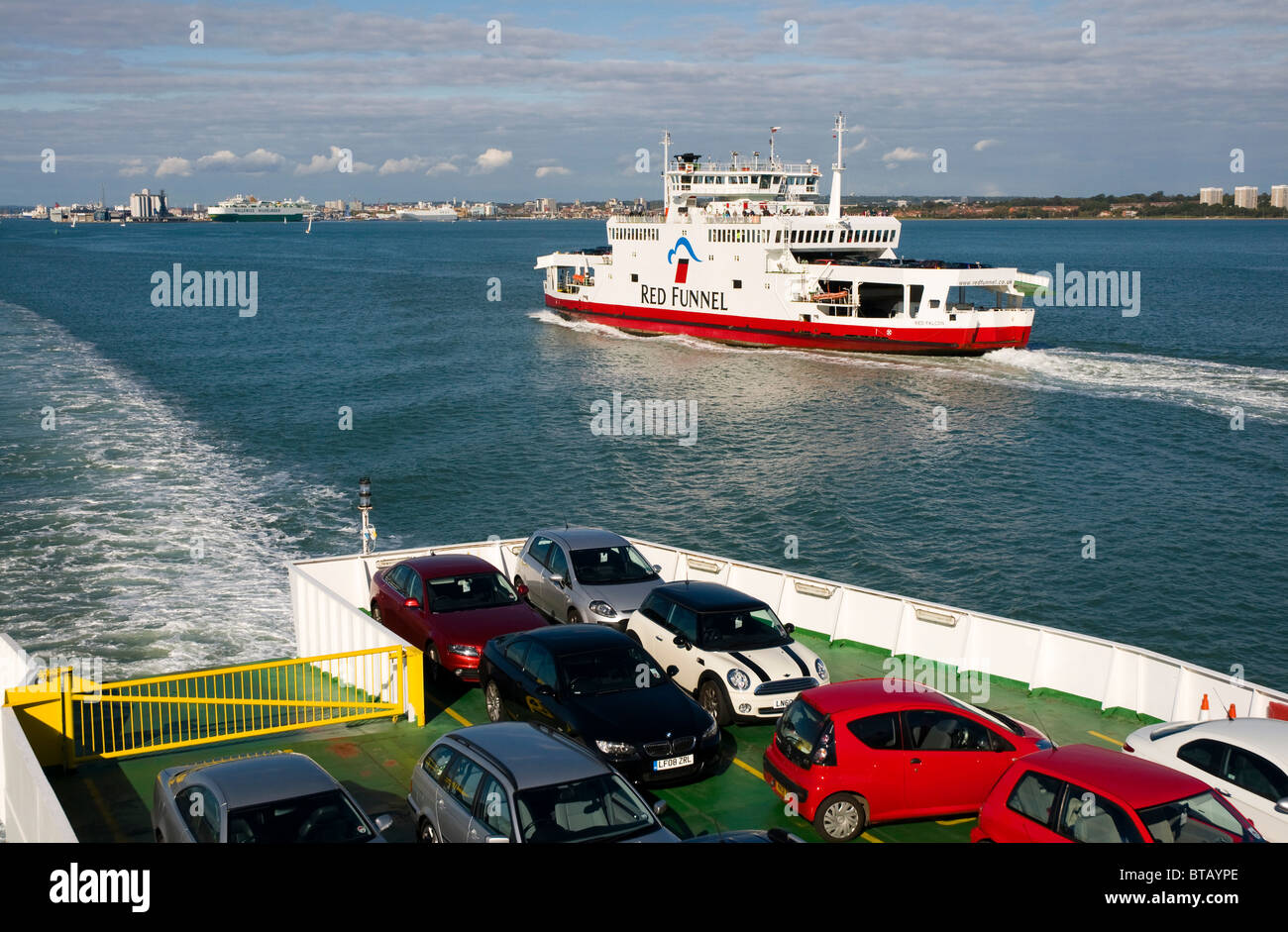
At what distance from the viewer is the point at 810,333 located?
61.5m

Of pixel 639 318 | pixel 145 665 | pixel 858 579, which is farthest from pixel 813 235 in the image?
pixel 145 665

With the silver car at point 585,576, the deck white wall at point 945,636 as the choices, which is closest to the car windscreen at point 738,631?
the silver car at point 585,576

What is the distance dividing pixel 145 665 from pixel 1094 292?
102 m

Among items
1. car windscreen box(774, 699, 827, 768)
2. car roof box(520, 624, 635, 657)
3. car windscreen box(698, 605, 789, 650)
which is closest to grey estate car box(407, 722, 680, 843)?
car windscreen box(774, 699, 827, 768)

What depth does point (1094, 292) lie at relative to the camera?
104 m

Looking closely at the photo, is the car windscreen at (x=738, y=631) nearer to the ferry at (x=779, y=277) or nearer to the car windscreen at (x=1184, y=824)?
the car windscreen at (x=1184, y=824)

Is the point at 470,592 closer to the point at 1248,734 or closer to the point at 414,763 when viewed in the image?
the point at 414,763

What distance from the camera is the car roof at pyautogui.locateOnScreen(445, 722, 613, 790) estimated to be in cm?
786

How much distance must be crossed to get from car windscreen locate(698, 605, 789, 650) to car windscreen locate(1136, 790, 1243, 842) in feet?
→ 16.5

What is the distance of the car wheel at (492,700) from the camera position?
11.5 meters

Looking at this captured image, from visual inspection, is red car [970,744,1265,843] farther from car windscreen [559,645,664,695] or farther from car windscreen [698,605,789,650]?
car windscreen [698,605,789,650]

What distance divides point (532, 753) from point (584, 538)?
7422 millimetres

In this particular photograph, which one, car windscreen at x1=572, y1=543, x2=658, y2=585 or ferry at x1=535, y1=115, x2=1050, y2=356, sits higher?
ferry at x1=535, y1=115, x2=1050, y2=356

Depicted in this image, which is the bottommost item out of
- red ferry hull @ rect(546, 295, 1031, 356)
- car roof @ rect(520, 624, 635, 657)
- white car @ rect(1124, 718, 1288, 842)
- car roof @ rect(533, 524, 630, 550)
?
white car @ rect(1124, 718, 1288, 842)
